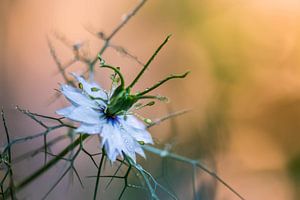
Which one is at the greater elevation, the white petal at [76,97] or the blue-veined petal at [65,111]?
the white petal at [76,97]

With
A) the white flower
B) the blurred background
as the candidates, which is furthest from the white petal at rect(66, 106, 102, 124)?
the blurred background

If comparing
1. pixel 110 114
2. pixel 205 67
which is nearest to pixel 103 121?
pixel 110 114

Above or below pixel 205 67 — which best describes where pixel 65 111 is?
below

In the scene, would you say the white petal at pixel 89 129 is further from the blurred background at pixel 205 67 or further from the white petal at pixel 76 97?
the blurred background at pixel 205 67

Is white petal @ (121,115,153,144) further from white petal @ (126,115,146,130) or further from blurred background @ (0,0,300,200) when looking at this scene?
blurred background @ (0,0,300,200)

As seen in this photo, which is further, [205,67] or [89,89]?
[205,67]

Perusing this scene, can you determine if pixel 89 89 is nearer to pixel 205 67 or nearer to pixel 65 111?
pixel 65 111

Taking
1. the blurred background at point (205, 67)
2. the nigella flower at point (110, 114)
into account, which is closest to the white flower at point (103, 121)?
the nigella flower at point (110, 114)

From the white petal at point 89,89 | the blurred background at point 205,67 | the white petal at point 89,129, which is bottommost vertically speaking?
the white petal at point 89,129

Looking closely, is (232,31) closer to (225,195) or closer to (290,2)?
(290,2)
